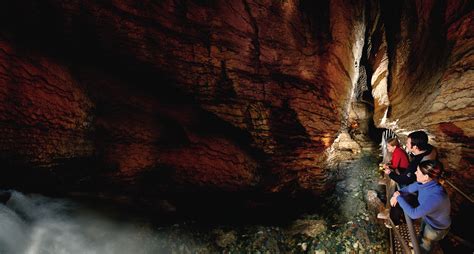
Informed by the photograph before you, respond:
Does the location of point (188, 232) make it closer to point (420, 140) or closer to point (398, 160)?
point (398, 160)

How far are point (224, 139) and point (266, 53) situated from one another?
9.54 ft

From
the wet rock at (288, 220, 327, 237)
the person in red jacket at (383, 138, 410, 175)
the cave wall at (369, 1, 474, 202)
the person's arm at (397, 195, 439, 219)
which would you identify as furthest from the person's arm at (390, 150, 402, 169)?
the wet rock at (288, 220, 327, 237)

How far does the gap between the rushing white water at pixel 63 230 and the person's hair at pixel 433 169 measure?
6074 millimetres

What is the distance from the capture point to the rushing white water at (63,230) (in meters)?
4.05

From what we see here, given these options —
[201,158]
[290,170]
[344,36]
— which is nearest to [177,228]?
[201,158]

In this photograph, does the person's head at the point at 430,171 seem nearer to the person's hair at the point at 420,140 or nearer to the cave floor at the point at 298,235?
the person's hair at the point at 420,140

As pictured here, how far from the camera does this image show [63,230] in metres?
4.77

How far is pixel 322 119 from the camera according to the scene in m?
6.80

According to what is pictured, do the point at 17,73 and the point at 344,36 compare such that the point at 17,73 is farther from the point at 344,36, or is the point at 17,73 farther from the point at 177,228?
the point at 344,36

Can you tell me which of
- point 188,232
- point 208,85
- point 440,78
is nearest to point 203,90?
point 208,85

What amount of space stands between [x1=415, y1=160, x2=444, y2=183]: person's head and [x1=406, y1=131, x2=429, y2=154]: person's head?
1.11 meters

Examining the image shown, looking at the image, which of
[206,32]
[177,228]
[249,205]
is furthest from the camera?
[249,205]

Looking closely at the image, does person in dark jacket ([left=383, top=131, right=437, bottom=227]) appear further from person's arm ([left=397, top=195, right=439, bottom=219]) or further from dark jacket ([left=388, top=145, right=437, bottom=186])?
person's arm ([left=397, top=195, right=439, bottom=219])

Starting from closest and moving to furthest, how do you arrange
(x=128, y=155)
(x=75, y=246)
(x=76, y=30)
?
(x=76, y=30)
(x=75, y=246)
(x=128, y=155)
